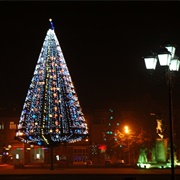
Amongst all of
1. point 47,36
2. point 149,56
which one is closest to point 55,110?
point 47,36

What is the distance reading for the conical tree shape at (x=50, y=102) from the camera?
49.8m

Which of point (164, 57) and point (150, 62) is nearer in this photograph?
point (164, 57)

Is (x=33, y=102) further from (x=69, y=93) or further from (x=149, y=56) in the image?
(x=149, y=56)

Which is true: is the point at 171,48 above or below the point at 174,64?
above

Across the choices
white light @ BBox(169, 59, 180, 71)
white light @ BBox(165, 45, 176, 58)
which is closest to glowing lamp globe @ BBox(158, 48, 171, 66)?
white light @ BBox(165, 45, 176, 58)

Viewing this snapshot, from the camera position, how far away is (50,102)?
50844mm

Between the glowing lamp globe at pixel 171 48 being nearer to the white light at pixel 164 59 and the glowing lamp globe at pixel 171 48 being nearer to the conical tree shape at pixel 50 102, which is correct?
the white light at pixel 164 59

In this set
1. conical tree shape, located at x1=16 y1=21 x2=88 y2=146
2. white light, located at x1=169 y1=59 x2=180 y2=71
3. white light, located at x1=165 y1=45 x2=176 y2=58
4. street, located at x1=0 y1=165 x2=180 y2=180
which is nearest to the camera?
white light, located at x1=165 y1=45 x2=176 y2=58

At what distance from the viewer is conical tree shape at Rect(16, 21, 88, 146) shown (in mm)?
49844

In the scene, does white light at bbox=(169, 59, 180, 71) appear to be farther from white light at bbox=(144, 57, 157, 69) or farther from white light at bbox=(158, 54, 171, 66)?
white light at bbox=(158, 54, 171, 66)

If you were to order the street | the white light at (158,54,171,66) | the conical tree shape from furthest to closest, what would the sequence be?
the conical tree shape → the street → the white light at (158,54,171,66)

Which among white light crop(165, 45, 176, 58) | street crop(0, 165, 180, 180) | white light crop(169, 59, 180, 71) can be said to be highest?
white light crop(165, 45, 176, 58)
